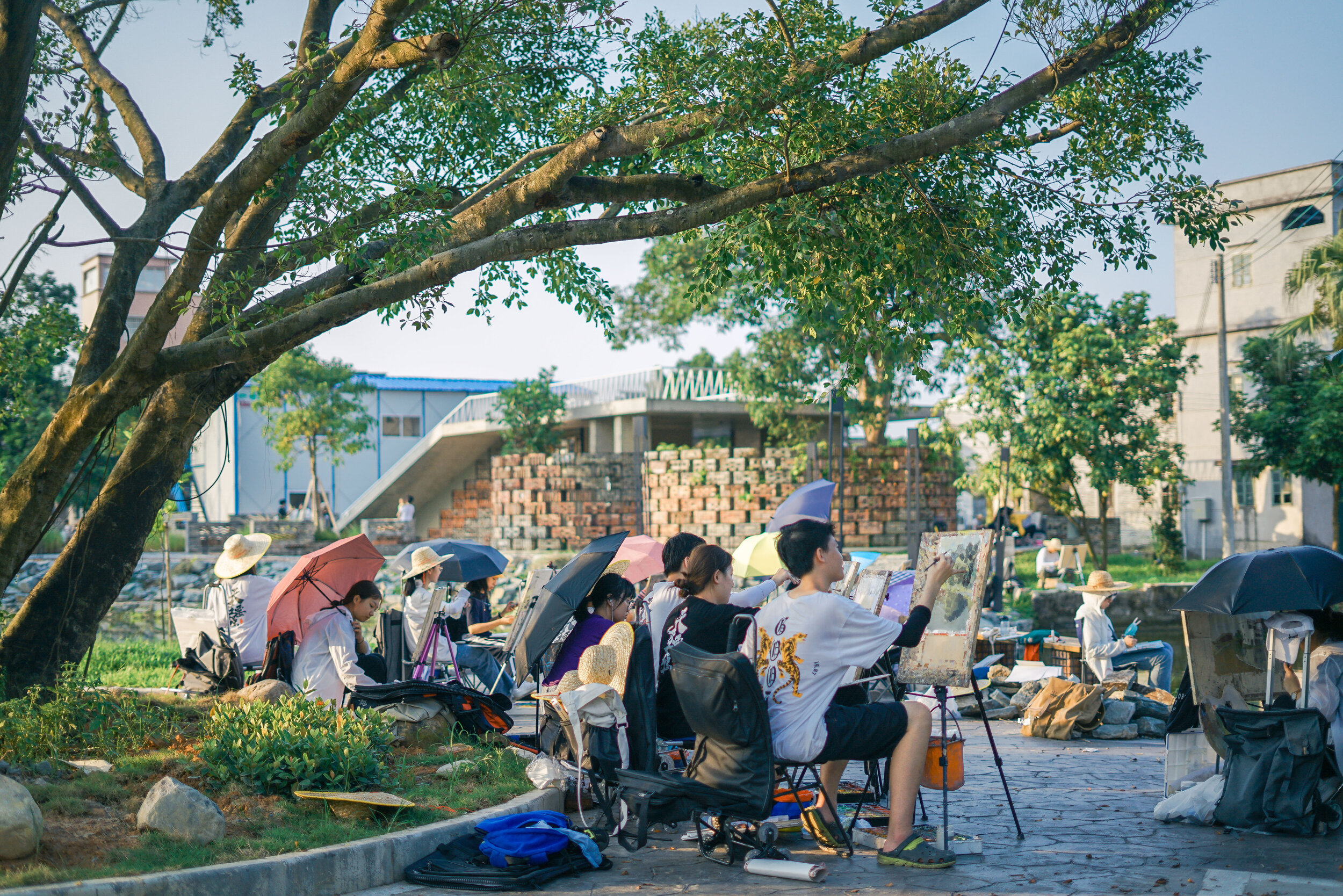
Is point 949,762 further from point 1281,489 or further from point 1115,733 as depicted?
point 1281,489

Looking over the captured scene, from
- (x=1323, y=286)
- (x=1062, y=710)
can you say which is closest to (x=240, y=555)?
(x=1062, y=710)

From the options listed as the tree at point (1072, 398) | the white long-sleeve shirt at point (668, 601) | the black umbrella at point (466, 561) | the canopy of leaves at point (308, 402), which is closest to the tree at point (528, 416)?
the canopy of leaves at point (308, 402)

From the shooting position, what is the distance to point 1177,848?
5262 mm

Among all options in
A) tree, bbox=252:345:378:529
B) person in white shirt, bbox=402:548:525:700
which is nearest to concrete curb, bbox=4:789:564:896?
person in white shirt, bbox=402:548:525:700

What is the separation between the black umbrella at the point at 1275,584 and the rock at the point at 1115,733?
366 cm

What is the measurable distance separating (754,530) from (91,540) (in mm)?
19958

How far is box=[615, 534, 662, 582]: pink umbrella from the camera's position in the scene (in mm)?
9172

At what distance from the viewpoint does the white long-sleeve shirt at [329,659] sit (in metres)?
7.20

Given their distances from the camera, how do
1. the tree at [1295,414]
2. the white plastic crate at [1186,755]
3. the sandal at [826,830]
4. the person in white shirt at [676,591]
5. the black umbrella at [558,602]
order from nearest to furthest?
the sandal at [826,830]
the person in white shirt at [676,591]
the white plastic crate at [1186,755]
the black umbrella at [558,602]
the tree at [1295,414]

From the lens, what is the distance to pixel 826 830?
5.39 m

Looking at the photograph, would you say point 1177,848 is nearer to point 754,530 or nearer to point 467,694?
point 467,694

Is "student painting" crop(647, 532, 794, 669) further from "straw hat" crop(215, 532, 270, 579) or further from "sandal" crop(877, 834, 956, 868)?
"straw hat" crop(215, 532, 270, 579)

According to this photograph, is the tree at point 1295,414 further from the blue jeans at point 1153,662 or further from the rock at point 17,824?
the rock at point 17,824

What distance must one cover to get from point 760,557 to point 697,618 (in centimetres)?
506
